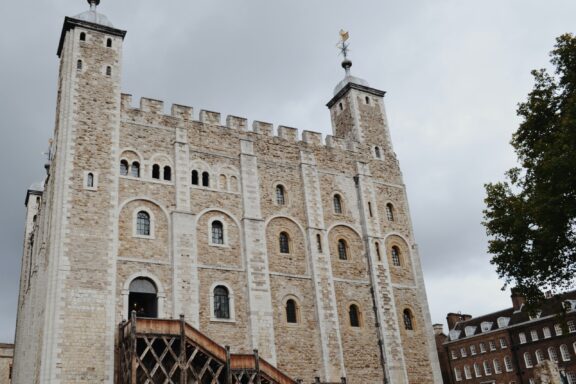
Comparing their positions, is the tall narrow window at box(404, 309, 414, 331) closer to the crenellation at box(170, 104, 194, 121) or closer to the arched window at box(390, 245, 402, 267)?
the arched window at box(390, 245, 402, 267)

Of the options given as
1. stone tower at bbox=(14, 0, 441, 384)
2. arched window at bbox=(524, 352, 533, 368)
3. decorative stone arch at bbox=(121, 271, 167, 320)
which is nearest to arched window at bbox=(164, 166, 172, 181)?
stone tower at bbox=(14, 0, 441, 384)

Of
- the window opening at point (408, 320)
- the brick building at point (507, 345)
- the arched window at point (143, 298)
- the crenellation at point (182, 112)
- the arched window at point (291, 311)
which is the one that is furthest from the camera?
the brick building at point (507, 345)

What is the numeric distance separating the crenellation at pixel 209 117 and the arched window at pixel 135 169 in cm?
433

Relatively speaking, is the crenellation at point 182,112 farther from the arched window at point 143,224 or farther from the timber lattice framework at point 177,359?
the timber lattice framework at point 177,359

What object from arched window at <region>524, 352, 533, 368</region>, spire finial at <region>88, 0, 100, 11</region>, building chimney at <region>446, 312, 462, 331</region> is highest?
spire finial at <region>88, 0, 100, 11</region>

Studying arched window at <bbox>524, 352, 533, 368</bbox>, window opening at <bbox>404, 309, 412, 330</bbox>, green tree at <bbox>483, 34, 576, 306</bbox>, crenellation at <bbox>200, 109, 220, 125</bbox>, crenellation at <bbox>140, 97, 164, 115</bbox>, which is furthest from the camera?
arched window at <bbox>524, 352, 533, 368</bbox>

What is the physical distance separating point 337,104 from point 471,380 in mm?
30012

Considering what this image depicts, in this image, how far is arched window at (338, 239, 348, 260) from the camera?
31.1 metres

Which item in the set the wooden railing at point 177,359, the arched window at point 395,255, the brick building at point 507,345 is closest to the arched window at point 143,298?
the wooden railing at point 177,359

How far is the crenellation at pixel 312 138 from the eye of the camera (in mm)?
33094

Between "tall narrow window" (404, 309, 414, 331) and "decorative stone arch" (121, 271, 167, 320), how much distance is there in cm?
1310

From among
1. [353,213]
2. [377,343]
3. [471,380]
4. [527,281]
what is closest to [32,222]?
[353,213]

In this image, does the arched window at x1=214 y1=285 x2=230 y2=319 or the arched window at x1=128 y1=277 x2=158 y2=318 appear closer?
the arched window at x1=128 y1=277 x2=158 y2=318

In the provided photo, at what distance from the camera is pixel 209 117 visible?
30.2 meters
